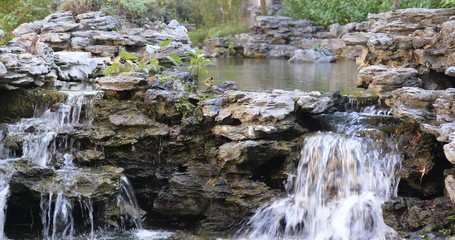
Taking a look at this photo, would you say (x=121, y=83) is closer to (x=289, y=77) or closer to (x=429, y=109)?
(x=429, y=109)

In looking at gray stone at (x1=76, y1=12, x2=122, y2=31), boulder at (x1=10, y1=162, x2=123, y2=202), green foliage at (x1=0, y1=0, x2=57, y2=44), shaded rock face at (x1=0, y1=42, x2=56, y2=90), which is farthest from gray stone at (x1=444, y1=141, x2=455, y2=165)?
green foliage at (x1=0, y1=0, x2=57, y2=44)

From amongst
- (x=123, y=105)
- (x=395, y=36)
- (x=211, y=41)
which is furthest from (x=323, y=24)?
(x=123, y=105)

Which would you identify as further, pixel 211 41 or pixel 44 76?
pixel 211 41

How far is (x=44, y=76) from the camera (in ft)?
33.9

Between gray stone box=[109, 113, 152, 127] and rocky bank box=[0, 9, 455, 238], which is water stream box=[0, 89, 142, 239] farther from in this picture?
gray stone box=[109, 113, 152, 127]

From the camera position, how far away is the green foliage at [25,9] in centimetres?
1678

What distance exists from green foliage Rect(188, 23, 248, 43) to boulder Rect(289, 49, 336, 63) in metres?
5.29

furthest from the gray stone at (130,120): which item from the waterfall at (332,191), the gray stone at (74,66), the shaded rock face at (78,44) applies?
the gray stone at (74,66)

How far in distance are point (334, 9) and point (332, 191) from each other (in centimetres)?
1674

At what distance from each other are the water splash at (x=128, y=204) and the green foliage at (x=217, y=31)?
1719cm

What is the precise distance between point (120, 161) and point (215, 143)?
4.91 feet

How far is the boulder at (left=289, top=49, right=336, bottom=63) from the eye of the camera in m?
19.2

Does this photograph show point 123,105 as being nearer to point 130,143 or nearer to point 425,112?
point 130,143

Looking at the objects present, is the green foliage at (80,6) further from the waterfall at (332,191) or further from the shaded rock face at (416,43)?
the waterfall at (332,191)
